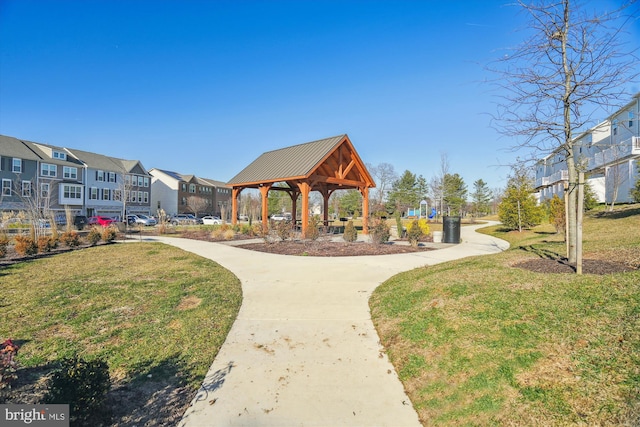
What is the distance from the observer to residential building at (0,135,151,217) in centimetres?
3131

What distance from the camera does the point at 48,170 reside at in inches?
1389

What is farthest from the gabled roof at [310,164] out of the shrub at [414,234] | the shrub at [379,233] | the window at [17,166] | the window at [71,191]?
the window at [71,191]

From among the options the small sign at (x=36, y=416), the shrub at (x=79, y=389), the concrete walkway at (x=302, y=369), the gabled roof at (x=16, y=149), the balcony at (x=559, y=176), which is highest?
the gabled roof at (x=16, y=149)

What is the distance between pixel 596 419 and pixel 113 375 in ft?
14.0

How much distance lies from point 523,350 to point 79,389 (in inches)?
153

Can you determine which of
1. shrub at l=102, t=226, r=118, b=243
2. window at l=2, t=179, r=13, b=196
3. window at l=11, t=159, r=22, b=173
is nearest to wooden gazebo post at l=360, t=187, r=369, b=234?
shrub at l=102, t=226, r=118, b=243

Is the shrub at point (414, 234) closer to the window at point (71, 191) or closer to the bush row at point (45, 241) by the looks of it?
the bush row at point (45, 241)

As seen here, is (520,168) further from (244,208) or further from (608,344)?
(244,208)

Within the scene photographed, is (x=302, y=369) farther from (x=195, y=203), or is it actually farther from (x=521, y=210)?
(x=195, y=203)

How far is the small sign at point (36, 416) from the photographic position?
2340 mm

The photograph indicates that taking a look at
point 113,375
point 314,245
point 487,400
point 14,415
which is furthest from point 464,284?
→ point 314,245

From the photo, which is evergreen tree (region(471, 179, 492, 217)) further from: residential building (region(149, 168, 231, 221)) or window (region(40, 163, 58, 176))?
window (region(40, 163, 58, 176))

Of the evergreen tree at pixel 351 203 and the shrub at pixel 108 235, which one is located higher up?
the evergreen tree at pixel 351 203

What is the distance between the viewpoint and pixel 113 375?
331 cm
